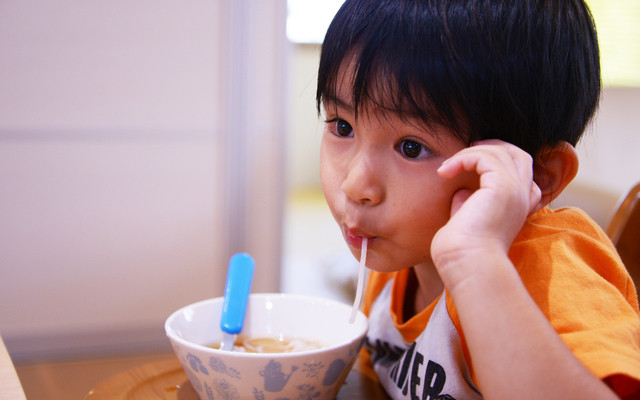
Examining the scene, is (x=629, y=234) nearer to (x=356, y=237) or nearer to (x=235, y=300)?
(x=356, y=237)

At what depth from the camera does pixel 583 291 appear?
587 mm

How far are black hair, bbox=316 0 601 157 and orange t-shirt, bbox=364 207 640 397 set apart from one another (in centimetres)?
10

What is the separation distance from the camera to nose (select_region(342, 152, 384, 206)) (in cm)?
67

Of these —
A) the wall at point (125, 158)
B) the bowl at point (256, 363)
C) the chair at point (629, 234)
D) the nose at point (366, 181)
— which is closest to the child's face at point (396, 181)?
the nose at point (366, 181)

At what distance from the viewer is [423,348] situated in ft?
2.25

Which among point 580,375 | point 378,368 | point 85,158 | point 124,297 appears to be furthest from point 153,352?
point 580,375

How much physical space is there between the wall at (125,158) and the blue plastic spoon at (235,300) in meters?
1.21

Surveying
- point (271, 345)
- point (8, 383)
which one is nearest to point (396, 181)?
point (271, 345)

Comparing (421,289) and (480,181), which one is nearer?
(480,181)

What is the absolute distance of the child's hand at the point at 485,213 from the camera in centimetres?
56

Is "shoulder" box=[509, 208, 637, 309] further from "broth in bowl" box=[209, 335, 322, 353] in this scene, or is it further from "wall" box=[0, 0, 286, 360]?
"wall" box=[0, 0, 286, 360]

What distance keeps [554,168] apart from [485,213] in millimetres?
181

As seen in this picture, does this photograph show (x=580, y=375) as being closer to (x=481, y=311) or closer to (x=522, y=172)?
(x=481, y=311)

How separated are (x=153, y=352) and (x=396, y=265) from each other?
1.48 m
